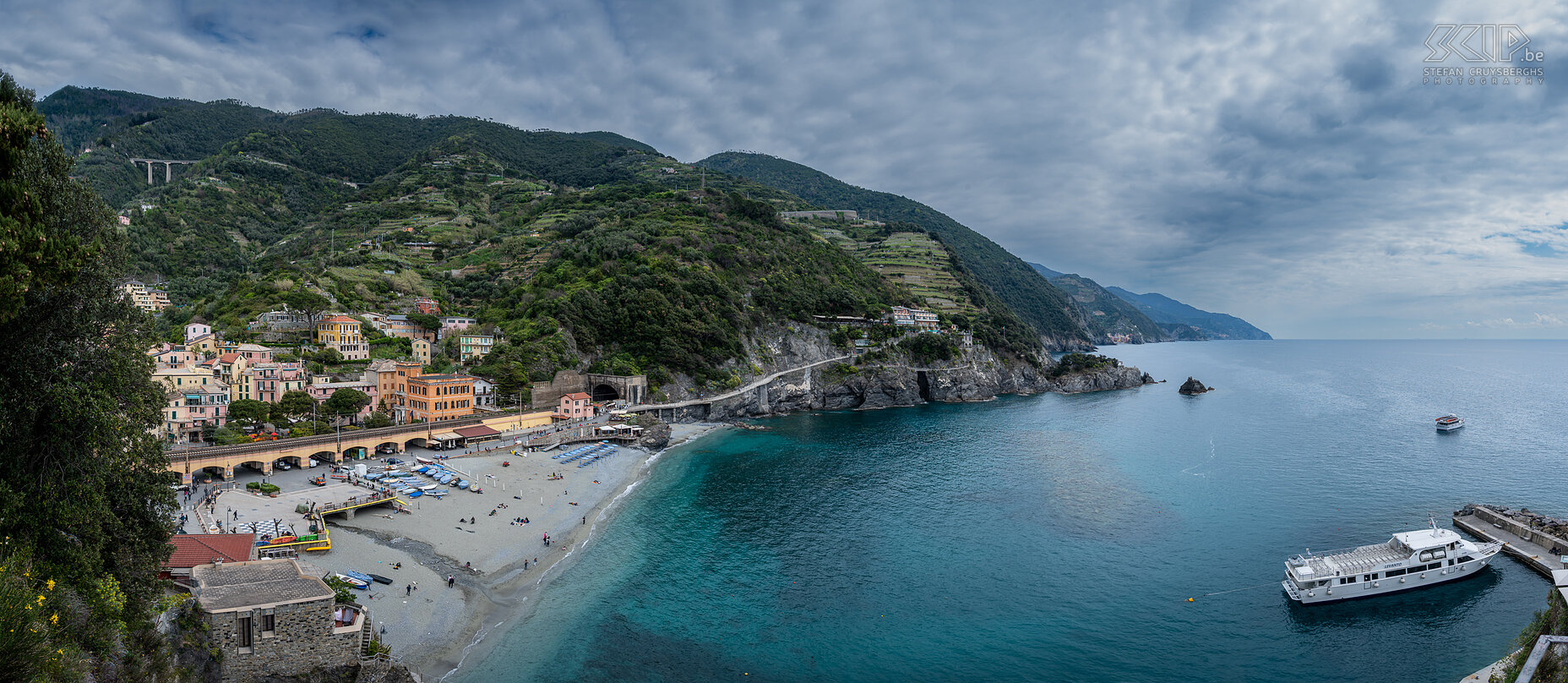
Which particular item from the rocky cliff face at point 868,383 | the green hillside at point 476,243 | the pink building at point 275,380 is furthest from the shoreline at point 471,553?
the rocky cliff face at point 868,383

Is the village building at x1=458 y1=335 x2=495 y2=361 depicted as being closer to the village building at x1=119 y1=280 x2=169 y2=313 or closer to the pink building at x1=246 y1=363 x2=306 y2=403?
the pink building at x1=246 y1=363 x2=306 y2=403

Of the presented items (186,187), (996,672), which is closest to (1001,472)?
(996,672)

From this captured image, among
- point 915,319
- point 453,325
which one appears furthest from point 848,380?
point 453,325

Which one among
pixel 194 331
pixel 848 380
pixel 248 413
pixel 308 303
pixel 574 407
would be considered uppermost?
pixel 308 303

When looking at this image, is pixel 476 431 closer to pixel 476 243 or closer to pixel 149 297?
pixel 149 297

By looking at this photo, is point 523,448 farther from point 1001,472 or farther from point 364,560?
point 1001,472

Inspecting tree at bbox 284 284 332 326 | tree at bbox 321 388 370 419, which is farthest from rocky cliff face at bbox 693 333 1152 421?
tree at bbox 284 284 332 326

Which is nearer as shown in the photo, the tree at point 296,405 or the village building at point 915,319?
the tree at point 296,405

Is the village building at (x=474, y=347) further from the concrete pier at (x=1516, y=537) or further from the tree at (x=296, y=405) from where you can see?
the concrete pier at (x=1516, y=537)
